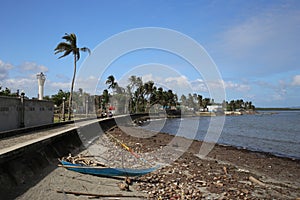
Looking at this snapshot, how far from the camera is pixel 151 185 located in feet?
30.0

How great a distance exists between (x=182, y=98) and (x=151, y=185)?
132 metres

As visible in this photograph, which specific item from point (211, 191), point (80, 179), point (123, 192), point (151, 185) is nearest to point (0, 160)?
point (80, 179)

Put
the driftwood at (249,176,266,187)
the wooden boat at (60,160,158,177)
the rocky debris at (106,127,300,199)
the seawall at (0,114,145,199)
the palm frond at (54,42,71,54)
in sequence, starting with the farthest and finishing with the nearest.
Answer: the palm frond at (54,42,71,54), the driftwood at (249,176,266,187), the wooden boat at (60,160,158,177), the rocky debris at (106,127,300,199), the seawall at (0,114,145,199)

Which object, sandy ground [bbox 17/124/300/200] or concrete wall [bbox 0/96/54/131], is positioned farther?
concrete wall [bbox 0/96/54/131]

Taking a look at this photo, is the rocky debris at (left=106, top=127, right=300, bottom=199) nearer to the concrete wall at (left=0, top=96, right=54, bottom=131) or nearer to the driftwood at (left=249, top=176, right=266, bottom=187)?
the driftwood at (left=249, top=176, right=266, bottom=187)

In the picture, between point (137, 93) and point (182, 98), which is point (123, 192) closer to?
point (137, 93)

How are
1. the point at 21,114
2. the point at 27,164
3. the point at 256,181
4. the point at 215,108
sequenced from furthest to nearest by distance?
the point at 215,108
the point at 21,114
the point at 256,181
the point at 27,164

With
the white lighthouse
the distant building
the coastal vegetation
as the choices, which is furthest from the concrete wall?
the distant building

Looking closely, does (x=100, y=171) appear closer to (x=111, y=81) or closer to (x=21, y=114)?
(x=21, y=114)

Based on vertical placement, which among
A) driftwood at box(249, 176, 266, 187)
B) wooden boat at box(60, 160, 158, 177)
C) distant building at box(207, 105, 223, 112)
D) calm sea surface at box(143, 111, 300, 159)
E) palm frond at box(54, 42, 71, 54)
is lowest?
calm sea surface at box(143, 111, 300, 159)

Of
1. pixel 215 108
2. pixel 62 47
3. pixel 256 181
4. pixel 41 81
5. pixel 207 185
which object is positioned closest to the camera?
pixel 207 185

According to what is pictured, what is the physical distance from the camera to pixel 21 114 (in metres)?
16.5

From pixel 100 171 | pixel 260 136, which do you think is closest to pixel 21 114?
pixel 100 171

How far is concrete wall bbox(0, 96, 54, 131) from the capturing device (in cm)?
1432
